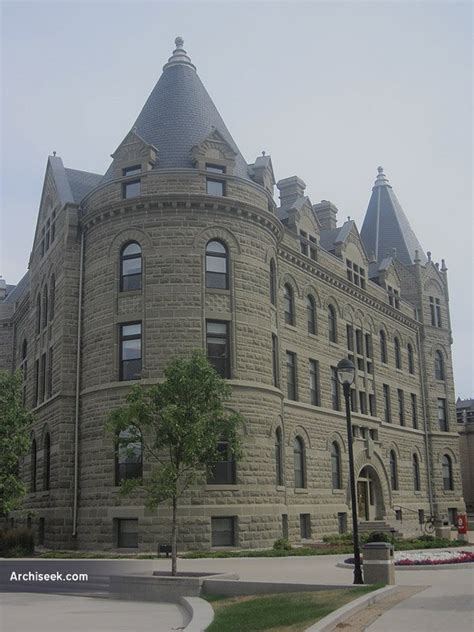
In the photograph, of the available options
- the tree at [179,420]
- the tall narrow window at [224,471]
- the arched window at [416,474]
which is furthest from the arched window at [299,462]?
the arched window at [416,474]

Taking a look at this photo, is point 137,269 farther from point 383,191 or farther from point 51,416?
point 383,191

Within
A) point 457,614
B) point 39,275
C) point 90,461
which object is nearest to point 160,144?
point 39,275

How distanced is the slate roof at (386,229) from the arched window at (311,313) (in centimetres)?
1606

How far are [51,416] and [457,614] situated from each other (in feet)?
77.8

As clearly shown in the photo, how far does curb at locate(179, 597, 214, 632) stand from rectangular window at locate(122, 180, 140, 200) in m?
18.1

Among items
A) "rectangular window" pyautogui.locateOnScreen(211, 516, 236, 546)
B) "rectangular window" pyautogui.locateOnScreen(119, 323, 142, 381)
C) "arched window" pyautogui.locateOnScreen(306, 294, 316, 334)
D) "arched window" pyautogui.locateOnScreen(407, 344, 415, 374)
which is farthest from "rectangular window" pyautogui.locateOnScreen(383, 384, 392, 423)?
"rectangular window" pyautogui.locateOnScreen(119, 323, 142, 381)

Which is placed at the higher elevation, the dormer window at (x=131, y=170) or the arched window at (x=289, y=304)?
the dormer window at (x=131, y=170)

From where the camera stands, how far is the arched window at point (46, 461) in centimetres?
3302

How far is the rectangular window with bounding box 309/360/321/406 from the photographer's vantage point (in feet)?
123

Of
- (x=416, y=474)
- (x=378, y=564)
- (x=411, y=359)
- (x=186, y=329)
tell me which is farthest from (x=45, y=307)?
(x=416, y=474)

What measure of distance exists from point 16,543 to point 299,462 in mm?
13404

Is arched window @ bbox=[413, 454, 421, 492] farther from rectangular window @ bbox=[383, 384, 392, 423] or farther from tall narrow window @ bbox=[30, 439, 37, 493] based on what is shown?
tall narrow window @ bbox=[30, 439, 37, 493]

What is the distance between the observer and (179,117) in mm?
32812

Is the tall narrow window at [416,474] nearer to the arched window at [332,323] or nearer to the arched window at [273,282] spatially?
the arched window at [332,323]
